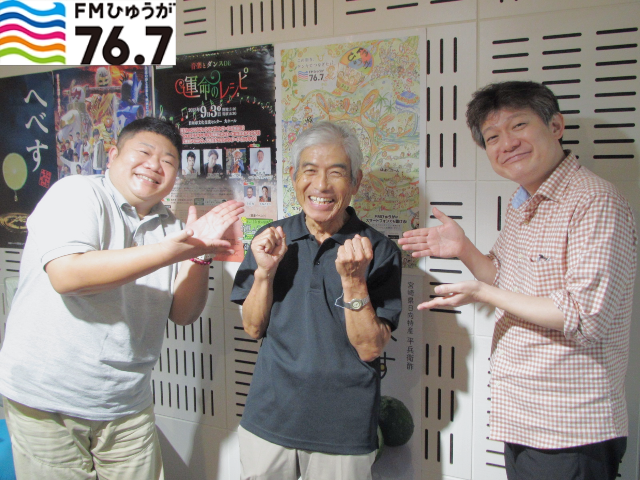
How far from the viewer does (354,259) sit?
1352mm

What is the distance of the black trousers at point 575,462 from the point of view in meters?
1.28

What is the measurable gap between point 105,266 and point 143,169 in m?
0.43

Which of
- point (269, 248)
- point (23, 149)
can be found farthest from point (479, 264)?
point (23, 149)

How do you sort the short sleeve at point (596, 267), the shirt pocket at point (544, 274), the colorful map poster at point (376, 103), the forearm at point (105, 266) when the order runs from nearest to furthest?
the short sleeve at point (596, 267)
the shirt pocket at point (544, 274)
the forearm at point (105, 266)
the colorful map poster at point (376, 103)

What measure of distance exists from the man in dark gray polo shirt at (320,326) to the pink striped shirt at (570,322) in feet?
1.30

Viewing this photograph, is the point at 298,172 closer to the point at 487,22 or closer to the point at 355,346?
the point at 355,346

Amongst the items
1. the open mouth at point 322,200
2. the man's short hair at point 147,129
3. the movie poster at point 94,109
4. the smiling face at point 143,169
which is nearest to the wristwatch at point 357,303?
the open mouth at point 322,200

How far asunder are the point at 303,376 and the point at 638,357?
1241 millimetres

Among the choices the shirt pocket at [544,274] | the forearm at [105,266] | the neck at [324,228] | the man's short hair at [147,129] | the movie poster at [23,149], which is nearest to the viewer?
the shirt pocket at [544,274]

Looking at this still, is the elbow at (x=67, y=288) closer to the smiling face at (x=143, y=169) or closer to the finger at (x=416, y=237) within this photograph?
the smiling face at (x=143, y=169)

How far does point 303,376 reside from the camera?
4.79ft

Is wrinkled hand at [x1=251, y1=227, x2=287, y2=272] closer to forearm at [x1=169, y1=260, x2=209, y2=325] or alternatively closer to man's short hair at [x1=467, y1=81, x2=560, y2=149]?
forearm at [x1=169, y1=260, x2=209, y2=325]

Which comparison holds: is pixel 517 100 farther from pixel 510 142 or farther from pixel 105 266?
pixel 105 266

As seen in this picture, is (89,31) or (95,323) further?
(89,31)
